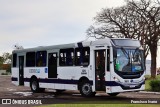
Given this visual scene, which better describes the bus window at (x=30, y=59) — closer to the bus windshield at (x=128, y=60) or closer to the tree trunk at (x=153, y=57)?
the bus windshield at (x=128, y=60)

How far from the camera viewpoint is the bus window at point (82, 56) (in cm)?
1994

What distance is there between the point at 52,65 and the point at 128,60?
5.82 m

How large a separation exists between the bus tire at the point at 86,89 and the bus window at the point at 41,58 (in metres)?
4.24

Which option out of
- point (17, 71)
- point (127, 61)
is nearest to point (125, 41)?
point (127, 61)

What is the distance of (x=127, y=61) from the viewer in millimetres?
18781

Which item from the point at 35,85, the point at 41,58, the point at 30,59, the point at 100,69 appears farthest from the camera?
the point at 30,59

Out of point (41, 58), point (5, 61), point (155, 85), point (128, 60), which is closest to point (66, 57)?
point (41, 58)

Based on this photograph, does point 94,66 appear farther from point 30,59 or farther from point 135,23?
point 135,23

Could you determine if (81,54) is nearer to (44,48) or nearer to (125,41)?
(125,41)

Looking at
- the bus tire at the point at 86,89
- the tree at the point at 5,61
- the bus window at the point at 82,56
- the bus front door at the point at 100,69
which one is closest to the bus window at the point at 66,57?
the bus window at the point at 82,56

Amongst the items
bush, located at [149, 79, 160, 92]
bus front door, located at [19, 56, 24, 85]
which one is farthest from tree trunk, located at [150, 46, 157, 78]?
bus front door, located at [19, 56, 24, 85]

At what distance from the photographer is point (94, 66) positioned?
19375 mm

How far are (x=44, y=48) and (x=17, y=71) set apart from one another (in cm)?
396

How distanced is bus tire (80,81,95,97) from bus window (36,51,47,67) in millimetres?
4237
